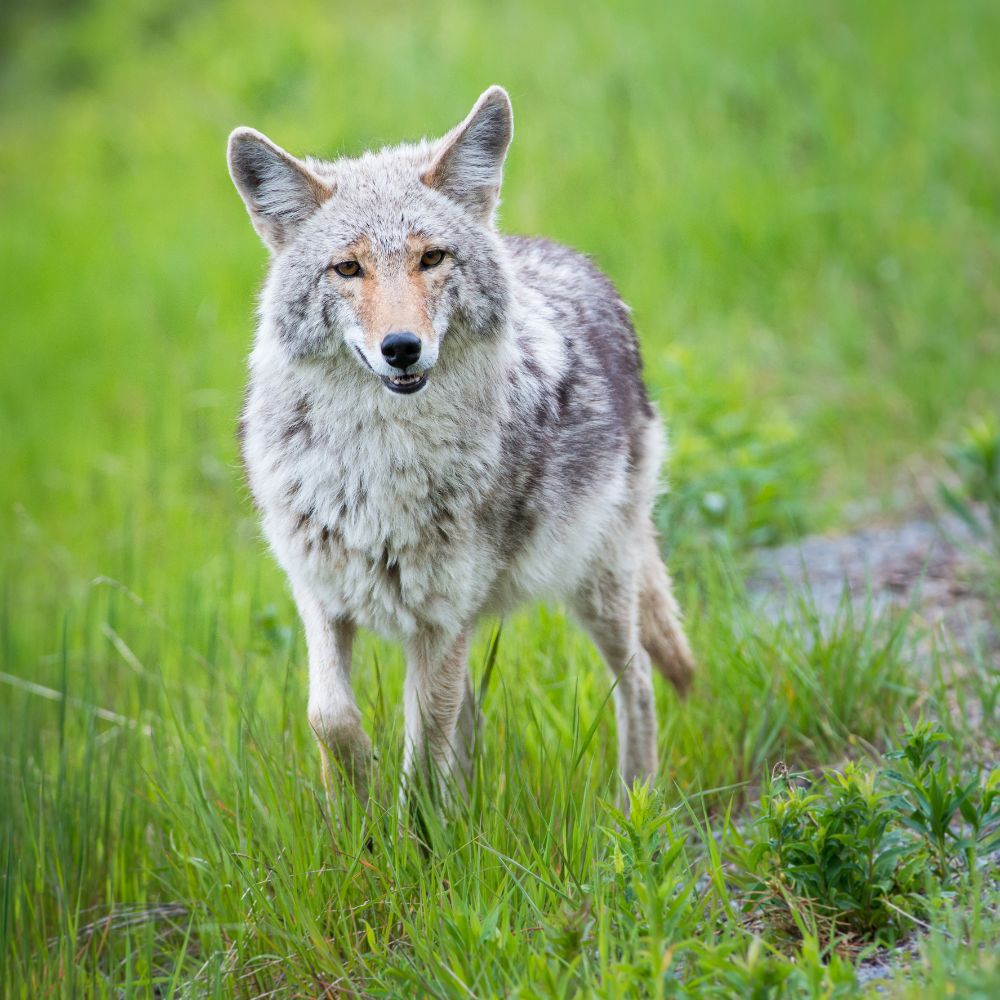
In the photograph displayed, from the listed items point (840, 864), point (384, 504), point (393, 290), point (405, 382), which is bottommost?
point (840, 864)

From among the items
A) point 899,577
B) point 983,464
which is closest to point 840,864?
point 899,577

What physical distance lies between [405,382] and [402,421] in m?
0.29

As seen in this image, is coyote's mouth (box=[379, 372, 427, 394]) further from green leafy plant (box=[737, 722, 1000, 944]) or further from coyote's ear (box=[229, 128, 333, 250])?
green leafy plant (box=[737, 722, 1000, 944])

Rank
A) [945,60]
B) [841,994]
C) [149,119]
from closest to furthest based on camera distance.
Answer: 1. [841,994]
2. [945,60]
3. [149,119]

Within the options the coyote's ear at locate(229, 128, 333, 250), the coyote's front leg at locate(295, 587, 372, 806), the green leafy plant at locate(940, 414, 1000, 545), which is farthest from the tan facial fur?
the green leafy plant at locate(940, 414, 1000, 545)

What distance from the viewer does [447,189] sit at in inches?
158

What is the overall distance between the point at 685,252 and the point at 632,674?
525cm

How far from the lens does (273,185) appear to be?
13.0 feet

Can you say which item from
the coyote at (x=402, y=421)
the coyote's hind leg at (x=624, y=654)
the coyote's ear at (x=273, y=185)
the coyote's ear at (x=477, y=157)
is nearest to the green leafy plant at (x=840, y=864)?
the coyote at (x=402, y=421)

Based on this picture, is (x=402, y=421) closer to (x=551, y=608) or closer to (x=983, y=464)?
(x=551, y=608)

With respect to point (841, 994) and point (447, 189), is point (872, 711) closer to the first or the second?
point (841, 994)

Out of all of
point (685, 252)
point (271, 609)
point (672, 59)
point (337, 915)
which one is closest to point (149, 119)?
point (672, 59)

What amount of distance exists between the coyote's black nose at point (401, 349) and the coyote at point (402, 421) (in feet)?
0.08

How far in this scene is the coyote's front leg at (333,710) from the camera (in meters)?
3.82
